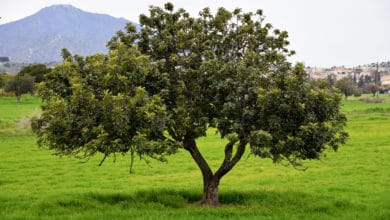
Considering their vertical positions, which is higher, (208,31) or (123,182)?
(208,31)

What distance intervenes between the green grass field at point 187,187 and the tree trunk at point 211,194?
560mm

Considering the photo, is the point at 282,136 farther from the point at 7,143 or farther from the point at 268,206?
the point at 7,143

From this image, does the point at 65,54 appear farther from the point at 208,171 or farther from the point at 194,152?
the point at 208,171

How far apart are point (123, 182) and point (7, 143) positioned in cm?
2758

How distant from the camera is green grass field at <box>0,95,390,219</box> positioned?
18.4m

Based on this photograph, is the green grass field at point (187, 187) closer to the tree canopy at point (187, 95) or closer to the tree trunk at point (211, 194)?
the tree trunk at point (211, 194)

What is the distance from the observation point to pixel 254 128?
56.0 feet

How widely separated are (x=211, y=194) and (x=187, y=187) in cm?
659

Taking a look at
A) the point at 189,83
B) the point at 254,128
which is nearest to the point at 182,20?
the point at 189,83

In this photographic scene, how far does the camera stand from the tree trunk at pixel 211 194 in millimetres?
20344

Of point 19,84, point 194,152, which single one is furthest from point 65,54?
point 19,84

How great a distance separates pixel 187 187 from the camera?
26.9 metres

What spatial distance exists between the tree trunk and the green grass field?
1.84ft

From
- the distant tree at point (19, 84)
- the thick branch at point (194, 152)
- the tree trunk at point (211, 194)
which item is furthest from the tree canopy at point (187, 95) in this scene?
the distant tree at point (19, 84)
